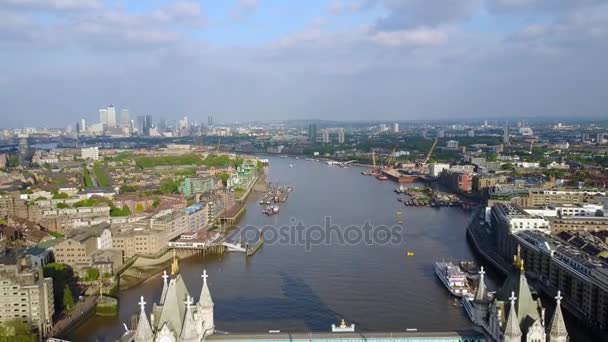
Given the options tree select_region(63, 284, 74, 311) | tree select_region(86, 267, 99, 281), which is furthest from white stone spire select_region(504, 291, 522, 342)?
tree select_region(86, 267, 99, 281)

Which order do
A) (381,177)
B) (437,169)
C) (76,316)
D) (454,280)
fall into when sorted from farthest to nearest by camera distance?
(381,177)
(437,169)
(454,280)
(76,316)

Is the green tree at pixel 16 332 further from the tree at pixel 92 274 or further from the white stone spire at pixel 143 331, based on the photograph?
the white stone spire at pixel 143 331

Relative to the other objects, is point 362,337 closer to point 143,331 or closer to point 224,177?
point 143,331

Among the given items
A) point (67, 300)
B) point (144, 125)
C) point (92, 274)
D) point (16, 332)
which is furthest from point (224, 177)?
point (144, 125)

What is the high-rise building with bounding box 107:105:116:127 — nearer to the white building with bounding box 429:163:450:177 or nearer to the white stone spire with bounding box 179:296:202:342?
the white building with bounding box 429:163:450:177

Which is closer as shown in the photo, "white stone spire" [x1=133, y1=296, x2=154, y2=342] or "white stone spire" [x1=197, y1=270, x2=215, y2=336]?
"white stone spire" [x1=133, y1=296, x2=154, y2=342]

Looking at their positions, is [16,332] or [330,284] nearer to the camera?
[16,332]

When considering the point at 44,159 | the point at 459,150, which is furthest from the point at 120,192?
the point at 459,150
